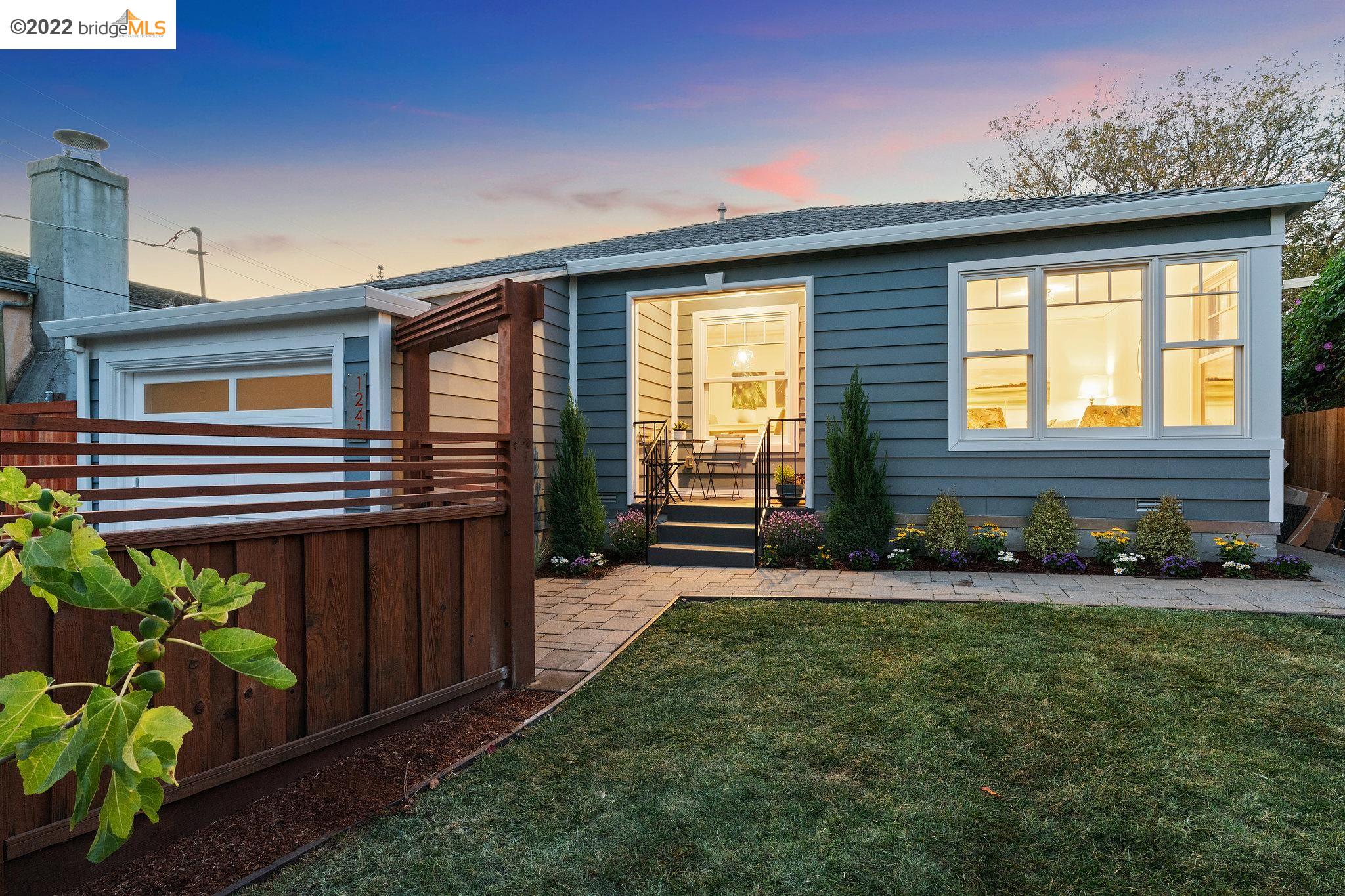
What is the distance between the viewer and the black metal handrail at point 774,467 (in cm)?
662

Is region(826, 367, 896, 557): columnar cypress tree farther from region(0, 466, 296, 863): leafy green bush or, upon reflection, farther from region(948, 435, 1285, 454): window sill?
region(0, 466, 296, 863): leafy green bush

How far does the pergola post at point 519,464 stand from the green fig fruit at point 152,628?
7.66ft

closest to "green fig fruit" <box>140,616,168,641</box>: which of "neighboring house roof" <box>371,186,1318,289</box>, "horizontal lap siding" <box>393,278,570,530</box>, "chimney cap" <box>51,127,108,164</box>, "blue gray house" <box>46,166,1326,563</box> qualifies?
"horizontal lap siding" <box>393,278,570,530</box>

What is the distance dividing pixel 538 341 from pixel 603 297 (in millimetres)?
1024

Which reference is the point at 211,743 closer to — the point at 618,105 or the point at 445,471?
the point at 445,471

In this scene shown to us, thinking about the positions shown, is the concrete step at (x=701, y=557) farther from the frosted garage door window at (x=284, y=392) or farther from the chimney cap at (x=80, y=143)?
the chimney cap at (x=80, y=143)

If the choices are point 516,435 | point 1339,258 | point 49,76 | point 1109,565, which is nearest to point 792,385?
point 1109,565

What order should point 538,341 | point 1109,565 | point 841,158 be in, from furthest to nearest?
1. point 841,158
2. point 538,341
3. point 1109,565

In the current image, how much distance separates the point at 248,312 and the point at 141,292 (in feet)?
38.8

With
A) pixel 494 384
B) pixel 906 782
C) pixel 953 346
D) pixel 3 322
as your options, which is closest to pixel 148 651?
pixel 906 782

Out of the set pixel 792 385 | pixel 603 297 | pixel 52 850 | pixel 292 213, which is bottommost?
pixel 52 850

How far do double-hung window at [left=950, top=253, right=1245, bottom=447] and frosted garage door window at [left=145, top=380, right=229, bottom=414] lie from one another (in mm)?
6390

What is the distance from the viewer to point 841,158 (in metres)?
9.95

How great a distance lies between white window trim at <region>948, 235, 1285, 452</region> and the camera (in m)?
5.63
